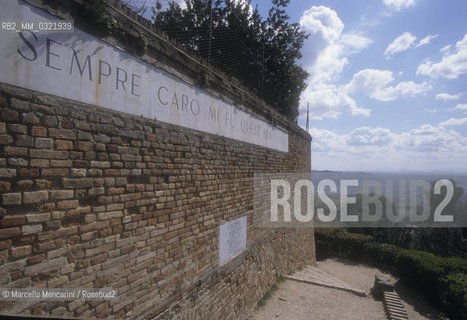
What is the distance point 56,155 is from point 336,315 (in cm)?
706

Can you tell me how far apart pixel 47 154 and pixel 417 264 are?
13737 mm

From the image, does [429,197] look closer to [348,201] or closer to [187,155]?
[348,201]

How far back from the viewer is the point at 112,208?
2727 mm

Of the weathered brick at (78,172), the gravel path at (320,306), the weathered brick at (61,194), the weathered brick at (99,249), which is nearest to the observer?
the weathered brick at (61,194)

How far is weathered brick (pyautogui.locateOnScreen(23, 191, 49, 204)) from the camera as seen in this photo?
6.72 feet

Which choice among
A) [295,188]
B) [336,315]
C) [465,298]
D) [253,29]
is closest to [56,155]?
[336,315]

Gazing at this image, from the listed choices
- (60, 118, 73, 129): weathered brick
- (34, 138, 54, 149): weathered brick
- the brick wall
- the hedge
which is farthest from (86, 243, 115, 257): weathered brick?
the hedge

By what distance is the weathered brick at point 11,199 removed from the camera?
192 cm

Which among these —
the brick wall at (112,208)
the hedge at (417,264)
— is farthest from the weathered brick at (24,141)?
the hedge at (417,264)

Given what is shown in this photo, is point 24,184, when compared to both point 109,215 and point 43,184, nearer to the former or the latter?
point 43,184

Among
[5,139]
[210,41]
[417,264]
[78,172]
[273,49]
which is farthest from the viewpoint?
[273,49]

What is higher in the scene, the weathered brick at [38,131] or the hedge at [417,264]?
the weathered brick at [38,131]

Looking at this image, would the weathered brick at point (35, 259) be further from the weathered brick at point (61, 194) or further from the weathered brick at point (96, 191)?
the weathered brick at point (96, 191)


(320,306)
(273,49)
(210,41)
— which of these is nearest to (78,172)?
(210,41)
